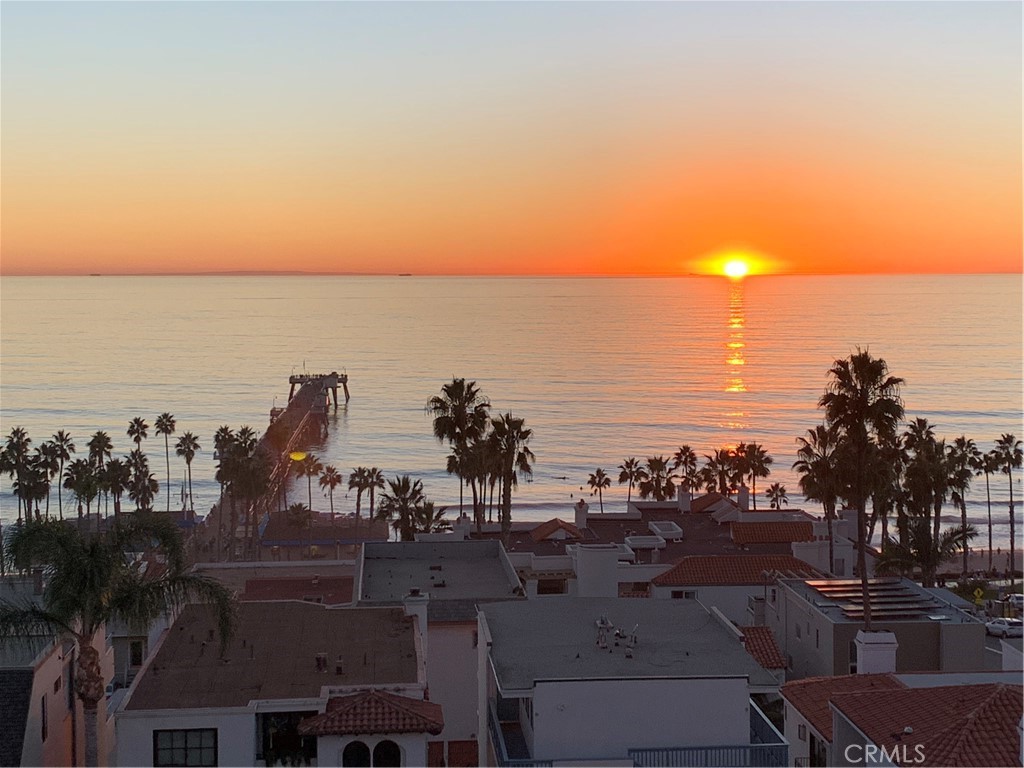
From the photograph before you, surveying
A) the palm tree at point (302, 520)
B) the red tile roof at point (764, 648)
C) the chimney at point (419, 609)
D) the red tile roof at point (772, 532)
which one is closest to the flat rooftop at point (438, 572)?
the chimney at point (419, 609)

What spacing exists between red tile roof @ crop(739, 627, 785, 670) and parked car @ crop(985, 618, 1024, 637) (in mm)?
12217

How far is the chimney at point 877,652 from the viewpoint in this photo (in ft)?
74.6

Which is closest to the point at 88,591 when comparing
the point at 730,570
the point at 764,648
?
the point at 764,648

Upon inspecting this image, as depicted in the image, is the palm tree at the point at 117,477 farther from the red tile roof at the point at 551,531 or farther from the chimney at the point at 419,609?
the chimney at the point at 419,609

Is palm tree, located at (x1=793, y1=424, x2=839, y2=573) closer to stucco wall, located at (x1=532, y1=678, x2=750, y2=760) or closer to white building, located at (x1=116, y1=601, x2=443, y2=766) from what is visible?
white building, located at (x1=116, y1=601, x2=443, y2=766)

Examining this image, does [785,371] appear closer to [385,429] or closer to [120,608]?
[385,429]

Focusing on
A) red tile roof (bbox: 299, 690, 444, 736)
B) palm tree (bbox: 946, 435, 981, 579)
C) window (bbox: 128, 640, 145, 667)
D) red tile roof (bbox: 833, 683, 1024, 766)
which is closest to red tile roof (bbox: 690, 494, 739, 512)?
palm tree (bbox: 946, 435, 981, 579)

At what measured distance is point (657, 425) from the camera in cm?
12988

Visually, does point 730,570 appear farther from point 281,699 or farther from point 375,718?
point 375,718

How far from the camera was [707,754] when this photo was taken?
17359mm

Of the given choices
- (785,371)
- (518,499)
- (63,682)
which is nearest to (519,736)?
(63,682)

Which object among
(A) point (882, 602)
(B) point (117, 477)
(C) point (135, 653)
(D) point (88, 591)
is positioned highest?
(B) point (117, 477)

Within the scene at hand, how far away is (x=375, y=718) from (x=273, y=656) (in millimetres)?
5082

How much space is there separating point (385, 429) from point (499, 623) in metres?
114
